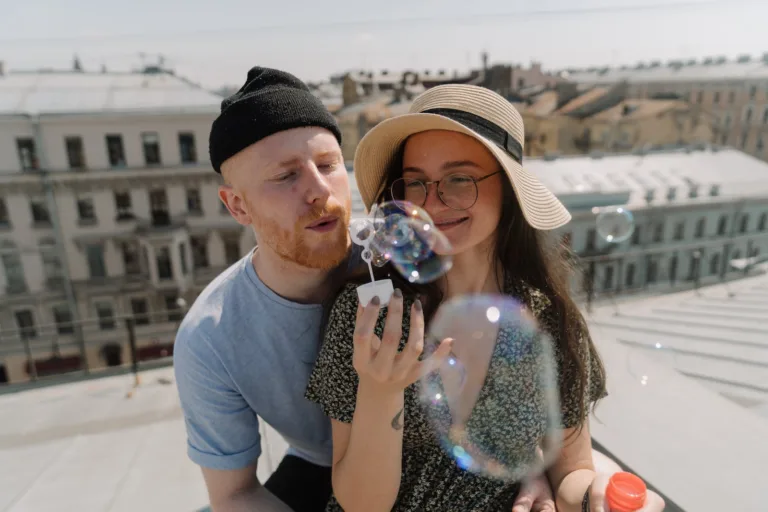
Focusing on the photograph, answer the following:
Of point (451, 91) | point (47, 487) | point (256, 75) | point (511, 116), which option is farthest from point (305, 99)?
point (47, 487)

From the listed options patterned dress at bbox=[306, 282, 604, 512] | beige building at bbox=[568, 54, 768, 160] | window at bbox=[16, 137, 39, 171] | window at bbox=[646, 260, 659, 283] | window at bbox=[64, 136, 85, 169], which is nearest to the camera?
patterned dress at bbox=[306, 282, 604, 512]

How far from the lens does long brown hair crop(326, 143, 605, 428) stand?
1.42m

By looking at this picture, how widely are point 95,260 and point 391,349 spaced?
69.1 feet

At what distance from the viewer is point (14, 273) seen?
61.1 ft

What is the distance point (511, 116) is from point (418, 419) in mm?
874

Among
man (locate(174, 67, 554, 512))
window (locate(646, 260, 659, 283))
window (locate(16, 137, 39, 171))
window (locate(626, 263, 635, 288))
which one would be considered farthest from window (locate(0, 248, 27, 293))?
window (locate(646, 260, 659, 283))

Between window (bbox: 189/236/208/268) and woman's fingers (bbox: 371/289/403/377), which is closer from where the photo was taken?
woman's fingers (bbox: 371/289/403/377)

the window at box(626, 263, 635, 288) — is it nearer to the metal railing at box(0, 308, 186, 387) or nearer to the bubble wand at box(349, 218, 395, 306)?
the metal railing at box(0, 308, 186, 387)

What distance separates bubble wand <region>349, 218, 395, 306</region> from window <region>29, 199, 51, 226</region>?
69.6 ft

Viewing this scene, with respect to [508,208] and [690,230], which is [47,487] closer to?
[508,208]

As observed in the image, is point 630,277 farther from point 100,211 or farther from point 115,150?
point 100,211

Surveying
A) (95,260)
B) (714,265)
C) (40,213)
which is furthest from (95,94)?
(714,265)

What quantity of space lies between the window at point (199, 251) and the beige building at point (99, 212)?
0.15ft

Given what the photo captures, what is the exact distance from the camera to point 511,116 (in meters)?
1.36
